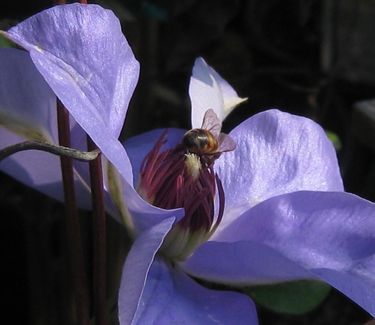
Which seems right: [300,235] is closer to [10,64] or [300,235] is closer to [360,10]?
[10,64]

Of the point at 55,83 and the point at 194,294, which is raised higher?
the point at 55,83

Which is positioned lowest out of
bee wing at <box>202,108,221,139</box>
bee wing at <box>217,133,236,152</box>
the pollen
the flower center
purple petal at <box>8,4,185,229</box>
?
the flower center

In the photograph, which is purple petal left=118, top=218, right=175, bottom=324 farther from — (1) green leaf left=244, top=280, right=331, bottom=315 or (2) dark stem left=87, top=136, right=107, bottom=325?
(1) green leaf left=244, top=280, right=331, bottom=315

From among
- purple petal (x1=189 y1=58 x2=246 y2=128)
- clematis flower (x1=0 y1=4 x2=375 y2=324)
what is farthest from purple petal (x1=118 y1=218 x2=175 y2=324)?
purple petal (x1=189 y1=58 x2=246 y2=128)

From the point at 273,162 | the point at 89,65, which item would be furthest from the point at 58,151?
the point at 273,162

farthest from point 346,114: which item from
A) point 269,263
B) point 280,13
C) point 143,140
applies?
point 269,263
